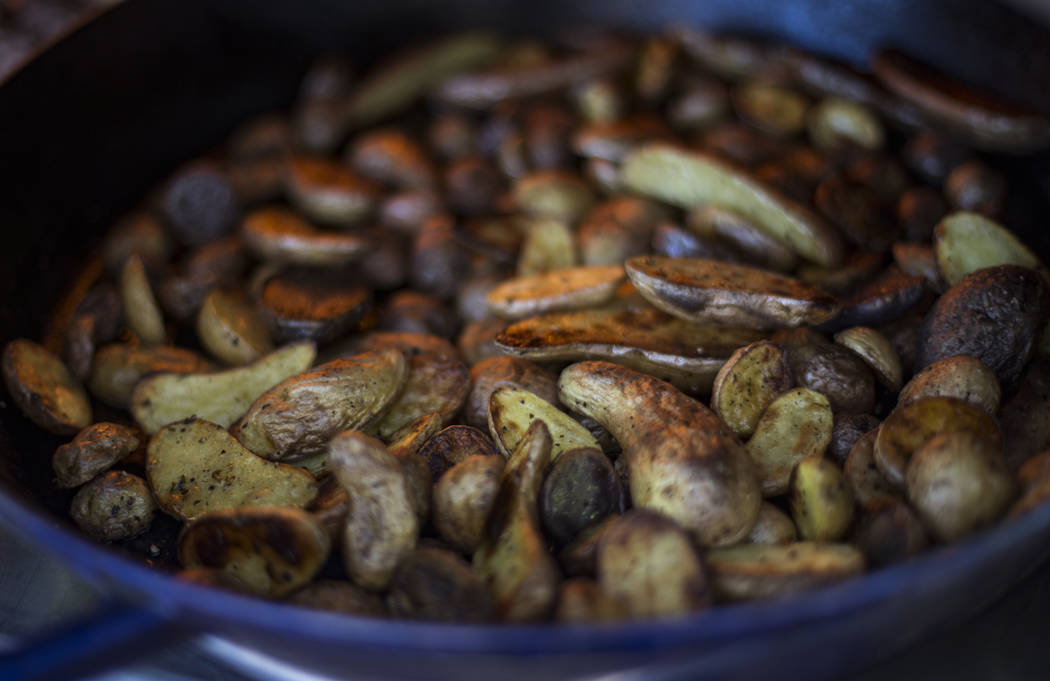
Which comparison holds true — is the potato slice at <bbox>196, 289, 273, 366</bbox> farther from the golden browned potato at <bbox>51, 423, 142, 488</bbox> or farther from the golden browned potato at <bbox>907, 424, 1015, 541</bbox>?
the golden browned potato at <bbox>907, 424, 1015, 541</bbox>

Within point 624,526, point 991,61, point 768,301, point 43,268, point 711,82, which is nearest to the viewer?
point 624,526

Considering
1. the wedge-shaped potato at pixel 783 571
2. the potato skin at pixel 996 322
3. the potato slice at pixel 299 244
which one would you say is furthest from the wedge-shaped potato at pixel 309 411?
the potato skin at pixel 996 322

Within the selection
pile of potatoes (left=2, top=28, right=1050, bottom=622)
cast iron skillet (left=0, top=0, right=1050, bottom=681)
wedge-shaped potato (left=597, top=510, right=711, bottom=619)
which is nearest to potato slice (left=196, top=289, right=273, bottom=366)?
pile of potatoes (left=2, top=28, right=1050, bottom=622)

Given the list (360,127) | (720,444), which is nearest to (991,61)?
(720,444)

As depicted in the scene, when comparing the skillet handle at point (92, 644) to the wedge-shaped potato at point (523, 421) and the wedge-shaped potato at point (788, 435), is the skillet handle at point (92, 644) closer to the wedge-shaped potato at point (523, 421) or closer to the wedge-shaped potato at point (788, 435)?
the wedge-shaped potato at point (523, 421)

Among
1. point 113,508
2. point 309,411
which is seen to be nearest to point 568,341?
point 309,411

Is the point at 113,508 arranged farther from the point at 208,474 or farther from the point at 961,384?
the point at 961,384

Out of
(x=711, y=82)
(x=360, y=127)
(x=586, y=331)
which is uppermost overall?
(x=711, y=82)

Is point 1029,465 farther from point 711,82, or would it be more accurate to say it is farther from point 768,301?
point 711,82
